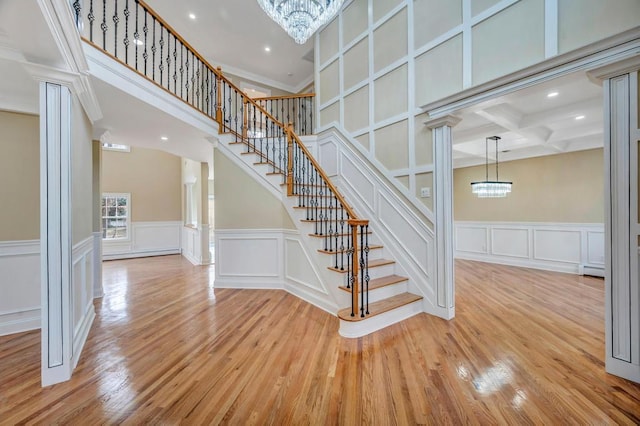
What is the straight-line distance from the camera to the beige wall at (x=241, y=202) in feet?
13.7

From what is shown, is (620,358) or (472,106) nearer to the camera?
(620,358)

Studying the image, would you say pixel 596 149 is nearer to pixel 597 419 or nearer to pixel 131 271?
pixel 597 419

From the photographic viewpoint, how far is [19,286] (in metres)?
2.73

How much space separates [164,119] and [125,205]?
5.65m

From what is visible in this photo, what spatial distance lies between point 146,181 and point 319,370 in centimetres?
823

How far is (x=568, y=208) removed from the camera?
520 cm

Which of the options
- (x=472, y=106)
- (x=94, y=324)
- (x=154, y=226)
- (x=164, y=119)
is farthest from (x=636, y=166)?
(x=154, y=226)

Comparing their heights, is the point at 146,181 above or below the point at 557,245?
above

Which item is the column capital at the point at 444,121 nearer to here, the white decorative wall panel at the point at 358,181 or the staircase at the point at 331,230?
the white decorative wall panel at the point at 358,181

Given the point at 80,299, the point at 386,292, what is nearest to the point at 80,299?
the point at 80,299

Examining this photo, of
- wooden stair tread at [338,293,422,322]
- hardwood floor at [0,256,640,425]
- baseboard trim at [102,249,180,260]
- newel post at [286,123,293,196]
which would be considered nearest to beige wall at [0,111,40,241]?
hardwood floor at [0,256,640,425]

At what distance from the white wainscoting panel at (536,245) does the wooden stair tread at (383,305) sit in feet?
13.6

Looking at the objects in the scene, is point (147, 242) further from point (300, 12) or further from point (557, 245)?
point (557, 245)

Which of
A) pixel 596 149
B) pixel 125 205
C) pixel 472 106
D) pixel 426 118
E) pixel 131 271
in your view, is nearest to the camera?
pixel 472 106
